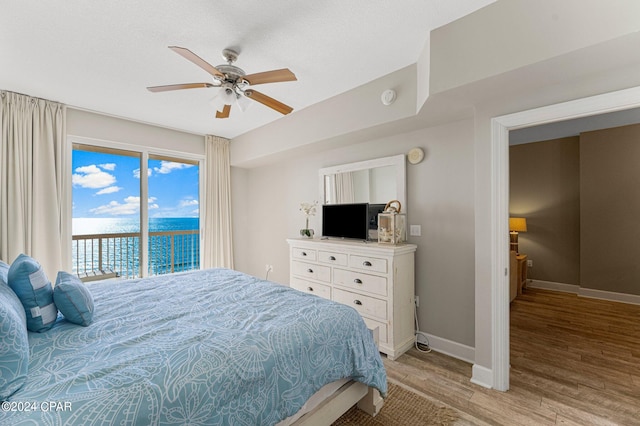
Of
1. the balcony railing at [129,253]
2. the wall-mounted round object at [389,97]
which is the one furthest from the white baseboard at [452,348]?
the balcony railing at [129,253]

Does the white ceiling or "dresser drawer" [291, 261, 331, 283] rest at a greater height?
the white ceiling

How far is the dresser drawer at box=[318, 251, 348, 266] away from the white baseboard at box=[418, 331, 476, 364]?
1.11 metres

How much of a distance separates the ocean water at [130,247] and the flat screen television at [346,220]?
8.00 feet

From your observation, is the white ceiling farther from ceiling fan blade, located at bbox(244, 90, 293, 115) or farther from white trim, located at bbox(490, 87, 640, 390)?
white trim, located at bbox(490, 87, 640, 390)

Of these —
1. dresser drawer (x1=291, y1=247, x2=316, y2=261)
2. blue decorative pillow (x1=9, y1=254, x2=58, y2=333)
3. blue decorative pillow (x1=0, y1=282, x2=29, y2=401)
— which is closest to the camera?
blue decorative pillow (x1=0, y1=282, x2=29, y2=401)

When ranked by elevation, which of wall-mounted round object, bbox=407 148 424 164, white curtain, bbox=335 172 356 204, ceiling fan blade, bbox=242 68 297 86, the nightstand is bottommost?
the nightstand

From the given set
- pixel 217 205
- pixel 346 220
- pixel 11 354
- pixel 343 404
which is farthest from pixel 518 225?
pixel 11 354

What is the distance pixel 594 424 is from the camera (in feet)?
5.83

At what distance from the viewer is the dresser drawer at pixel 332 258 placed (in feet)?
9.90

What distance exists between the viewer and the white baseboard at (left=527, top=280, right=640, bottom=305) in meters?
3.94

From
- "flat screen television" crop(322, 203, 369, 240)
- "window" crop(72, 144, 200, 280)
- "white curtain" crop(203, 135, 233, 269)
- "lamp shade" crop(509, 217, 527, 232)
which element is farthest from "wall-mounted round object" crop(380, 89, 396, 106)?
"lamp shade" crop(509, 217, 527, 232)

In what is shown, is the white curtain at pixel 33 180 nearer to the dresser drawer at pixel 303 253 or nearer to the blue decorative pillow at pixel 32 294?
the blue decorative pillow at pixel 32 294

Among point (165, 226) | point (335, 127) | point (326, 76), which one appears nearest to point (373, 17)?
point (326, 76)

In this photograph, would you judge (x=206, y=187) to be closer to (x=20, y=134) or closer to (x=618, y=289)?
(x=20, y=134)
